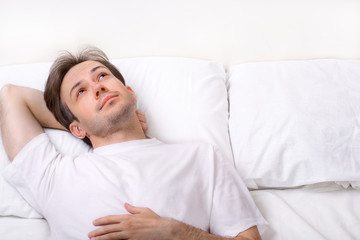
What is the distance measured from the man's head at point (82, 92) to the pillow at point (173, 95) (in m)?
0.09

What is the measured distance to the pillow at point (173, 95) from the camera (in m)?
1.34

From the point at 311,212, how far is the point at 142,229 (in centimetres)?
61

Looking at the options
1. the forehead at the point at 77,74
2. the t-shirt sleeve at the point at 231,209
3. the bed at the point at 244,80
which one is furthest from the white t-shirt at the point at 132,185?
the forehead at the point at 77,74

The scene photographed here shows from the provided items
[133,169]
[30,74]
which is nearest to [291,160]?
[133,169]

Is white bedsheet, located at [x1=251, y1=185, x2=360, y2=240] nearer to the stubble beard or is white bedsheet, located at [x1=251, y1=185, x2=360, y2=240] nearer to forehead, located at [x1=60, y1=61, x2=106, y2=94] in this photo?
the stubble beard

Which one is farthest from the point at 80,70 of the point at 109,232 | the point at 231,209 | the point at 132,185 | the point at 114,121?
the point at 231,209

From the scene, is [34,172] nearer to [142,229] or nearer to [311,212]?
[142,229]

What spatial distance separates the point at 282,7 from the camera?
1.65 meters

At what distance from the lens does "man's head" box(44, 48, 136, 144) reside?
121 centimetres

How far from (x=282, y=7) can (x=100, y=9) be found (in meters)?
0.89

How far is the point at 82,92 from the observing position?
127 centimetres

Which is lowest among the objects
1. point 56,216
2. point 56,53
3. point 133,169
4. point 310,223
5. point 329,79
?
point 310,223

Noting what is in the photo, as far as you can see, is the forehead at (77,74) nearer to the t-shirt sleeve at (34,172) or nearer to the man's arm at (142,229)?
the t-shirt sleeve at (34,172)

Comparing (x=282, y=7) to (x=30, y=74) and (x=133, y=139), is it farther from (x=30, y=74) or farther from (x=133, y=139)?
(x=30, y=74)
